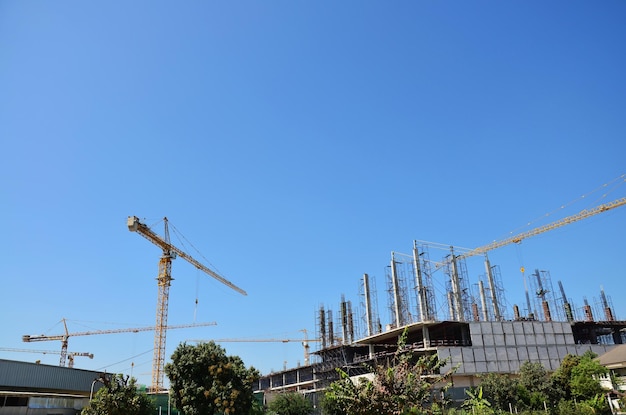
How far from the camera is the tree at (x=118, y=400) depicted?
2611 cm

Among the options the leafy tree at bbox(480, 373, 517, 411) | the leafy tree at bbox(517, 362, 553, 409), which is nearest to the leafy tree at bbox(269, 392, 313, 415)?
the leafy tree at bbox(480, 373, 517, 411)

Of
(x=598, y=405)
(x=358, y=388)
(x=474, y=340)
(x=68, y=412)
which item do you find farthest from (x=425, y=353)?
(x=358, y=388)

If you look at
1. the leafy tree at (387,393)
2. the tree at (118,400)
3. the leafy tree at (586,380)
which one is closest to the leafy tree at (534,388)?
the leafy tree at (586,380)

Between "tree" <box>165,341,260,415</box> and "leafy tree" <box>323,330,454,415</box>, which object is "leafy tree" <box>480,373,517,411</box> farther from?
"leafy tree" <box>323,330,454,415</box>

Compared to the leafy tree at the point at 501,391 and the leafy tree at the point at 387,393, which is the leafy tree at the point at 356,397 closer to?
the leafy tree at the point at 387,393

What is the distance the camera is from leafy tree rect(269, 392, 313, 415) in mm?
45375

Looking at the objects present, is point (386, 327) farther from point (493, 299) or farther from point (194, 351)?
point (194, 351)

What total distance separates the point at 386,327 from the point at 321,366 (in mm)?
14027

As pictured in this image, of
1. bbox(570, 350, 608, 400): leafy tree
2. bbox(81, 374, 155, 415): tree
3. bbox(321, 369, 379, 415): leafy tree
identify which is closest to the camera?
bbox(321, 369, 379, 415): leafy tree

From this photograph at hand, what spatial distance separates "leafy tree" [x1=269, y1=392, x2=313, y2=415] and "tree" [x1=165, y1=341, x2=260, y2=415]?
15300mm

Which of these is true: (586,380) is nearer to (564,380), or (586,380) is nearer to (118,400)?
(564,380)

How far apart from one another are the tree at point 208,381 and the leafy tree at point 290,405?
1530 cm

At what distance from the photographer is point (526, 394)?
121 ft

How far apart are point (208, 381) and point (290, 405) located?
17495mm
